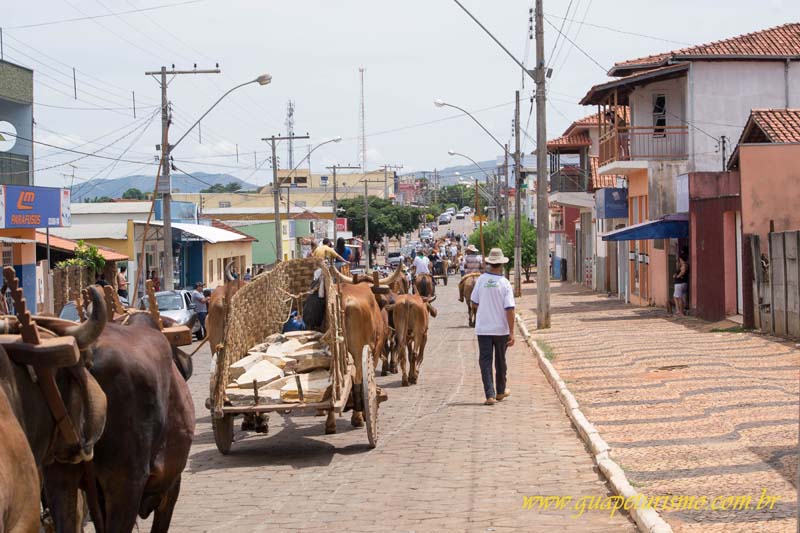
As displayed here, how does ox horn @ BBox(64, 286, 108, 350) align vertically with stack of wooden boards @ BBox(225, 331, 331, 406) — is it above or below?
above

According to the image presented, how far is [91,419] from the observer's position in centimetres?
523

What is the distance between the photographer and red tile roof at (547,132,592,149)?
50.3m

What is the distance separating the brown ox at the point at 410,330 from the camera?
17297mm

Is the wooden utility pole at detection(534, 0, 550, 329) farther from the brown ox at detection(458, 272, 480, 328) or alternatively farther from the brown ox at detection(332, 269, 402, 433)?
the brown ox at detection(332, 269, 402, 433)

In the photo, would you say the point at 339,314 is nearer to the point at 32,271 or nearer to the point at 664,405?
the point at 664,405

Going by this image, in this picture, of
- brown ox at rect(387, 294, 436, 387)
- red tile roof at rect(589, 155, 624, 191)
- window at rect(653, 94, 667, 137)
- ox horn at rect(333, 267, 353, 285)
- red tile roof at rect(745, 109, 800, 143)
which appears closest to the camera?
ox horn at rect(333, 267, 353, 285)

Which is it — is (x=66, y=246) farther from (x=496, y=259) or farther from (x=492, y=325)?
(x=492, y=325)

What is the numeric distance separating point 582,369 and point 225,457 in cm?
764

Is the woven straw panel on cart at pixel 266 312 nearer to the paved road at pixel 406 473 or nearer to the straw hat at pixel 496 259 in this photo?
the paved road at pixel 406 473

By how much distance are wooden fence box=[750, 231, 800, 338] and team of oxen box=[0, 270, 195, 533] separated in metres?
14.3

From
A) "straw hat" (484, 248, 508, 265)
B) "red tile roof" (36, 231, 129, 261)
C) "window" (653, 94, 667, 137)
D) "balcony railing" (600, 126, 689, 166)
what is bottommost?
"straw hat" (484, 248, 508, 265)

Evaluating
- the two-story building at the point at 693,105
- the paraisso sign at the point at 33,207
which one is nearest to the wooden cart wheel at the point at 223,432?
the paraisso sign at the point at 33,207

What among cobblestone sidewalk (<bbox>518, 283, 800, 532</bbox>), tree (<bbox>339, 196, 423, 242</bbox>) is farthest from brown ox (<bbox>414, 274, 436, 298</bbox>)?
tree (<bbox>339, 196, 423, 242</bbox>)

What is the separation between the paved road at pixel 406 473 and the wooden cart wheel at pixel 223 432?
0.12m
